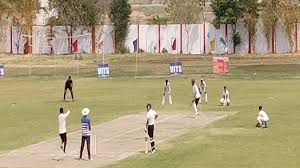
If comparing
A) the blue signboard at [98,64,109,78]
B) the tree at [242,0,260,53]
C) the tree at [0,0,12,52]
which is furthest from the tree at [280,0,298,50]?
the tree at [0,0,12,52]

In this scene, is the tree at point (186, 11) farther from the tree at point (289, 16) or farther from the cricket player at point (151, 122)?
the cricket player at point (151, 122)

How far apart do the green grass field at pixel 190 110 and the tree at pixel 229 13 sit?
13138 millimetres

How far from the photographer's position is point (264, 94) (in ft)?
176

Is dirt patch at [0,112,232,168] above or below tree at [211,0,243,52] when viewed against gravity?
below

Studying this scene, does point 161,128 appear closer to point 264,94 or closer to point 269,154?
point 269,154

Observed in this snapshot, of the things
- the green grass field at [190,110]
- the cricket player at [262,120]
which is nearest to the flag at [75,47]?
the green grass field at [190,110]

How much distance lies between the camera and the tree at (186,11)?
100906 mm

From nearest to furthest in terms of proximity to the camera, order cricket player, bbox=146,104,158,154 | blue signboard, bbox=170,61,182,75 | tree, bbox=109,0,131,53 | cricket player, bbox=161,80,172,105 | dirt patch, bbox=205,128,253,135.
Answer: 1. cricket player, bbox=146,104,158,154
2. dirt patch, bbox=205,128,253,135
3. cricket player, bbox=161,80,172,105
4. blue signboard, bbox=170,61,182,75
5. tree, bbox=109,0,131,53

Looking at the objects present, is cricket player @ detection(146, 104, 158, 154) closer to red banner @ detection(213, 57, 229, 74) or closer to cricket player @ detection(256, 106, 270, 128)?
cricket player @ detection(256, 106, 270, 128)

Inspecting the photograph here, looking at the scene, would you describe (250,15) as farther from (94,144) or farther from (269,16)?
(94,144)

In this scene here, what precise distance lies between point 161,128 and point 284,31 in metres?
60.7

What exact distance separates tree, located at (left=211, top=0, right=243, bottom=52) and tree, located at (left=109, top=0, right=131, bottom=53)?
11728mm

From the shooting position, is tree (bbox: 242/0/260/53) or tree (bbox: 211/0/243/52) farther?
tree (bbox: 211/0/243/52)

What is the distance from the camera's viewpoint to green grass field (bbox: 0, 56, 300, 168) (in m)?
29.0
